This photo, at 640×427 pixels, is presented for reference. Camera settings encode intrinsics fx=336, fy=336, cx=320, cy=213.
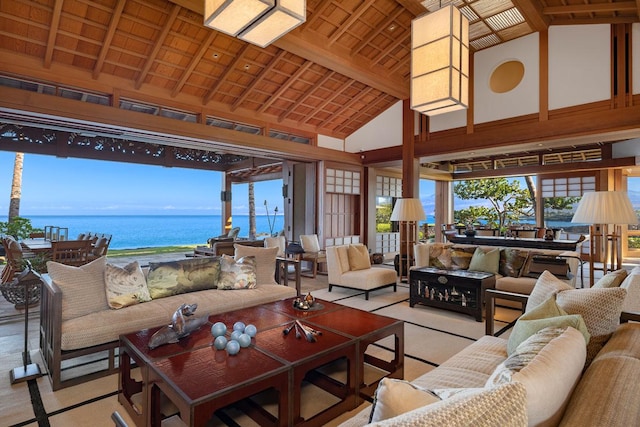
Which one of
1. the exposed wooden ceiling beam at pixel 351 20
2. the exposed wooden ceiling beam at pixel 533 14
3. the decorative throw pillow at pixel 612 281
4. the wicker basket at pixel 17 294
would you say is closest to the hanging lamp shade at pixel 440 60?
the exposed wooden ceiling beam at pixel 351 20

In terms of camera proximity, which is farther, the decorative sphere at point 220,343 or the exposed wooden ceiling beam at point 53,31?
the exposed wooden ceiling beam at point 53,31

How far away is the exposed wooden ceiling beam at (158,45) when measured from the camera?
3.98m

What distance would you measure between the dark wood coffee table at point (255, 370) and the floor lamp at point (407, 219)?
324cm

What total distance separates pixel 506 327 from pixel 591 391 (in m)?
3.04

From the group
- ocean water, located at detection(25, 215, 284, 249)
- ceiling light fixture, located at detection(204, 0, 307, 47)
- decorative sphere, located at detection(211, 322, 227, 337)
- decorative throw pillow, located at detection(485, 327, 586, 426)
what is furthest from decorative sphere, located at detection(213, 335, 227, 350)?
ocean water, located at detection(25, 215, 284, 249)

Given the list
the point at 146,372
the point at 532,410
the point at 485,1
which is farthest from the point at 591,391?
the point at 485,1

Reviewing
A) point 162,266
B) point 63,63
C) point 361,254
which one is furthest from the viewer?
point 361,254

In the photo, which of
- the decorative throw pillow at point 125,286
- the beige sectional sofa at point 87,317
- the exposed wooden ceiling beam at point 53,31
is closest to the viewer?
the beige sectional sofa at point 87,317

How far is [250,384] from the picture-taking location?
5.53 feet

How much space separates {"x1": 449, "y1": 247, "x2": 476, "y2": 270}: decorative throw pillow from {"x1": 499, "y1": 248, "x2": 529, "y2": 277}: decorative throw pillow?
417mm

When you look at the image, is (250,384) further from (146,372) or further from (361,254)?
(361,254)

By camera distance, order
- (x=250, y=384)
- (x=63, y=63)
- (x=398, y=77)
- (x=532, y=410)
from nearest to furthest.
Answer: (x=532, y=410) < (x=250, y=384) < (x=63, y=63) < (x=398, y=77)

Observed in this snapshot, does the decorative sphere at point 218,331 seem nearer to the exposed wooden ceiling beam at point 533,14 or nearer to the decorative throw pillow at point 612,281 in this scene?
the decorative throw pillow at point 612,281

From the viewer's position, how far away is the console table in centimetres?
398
